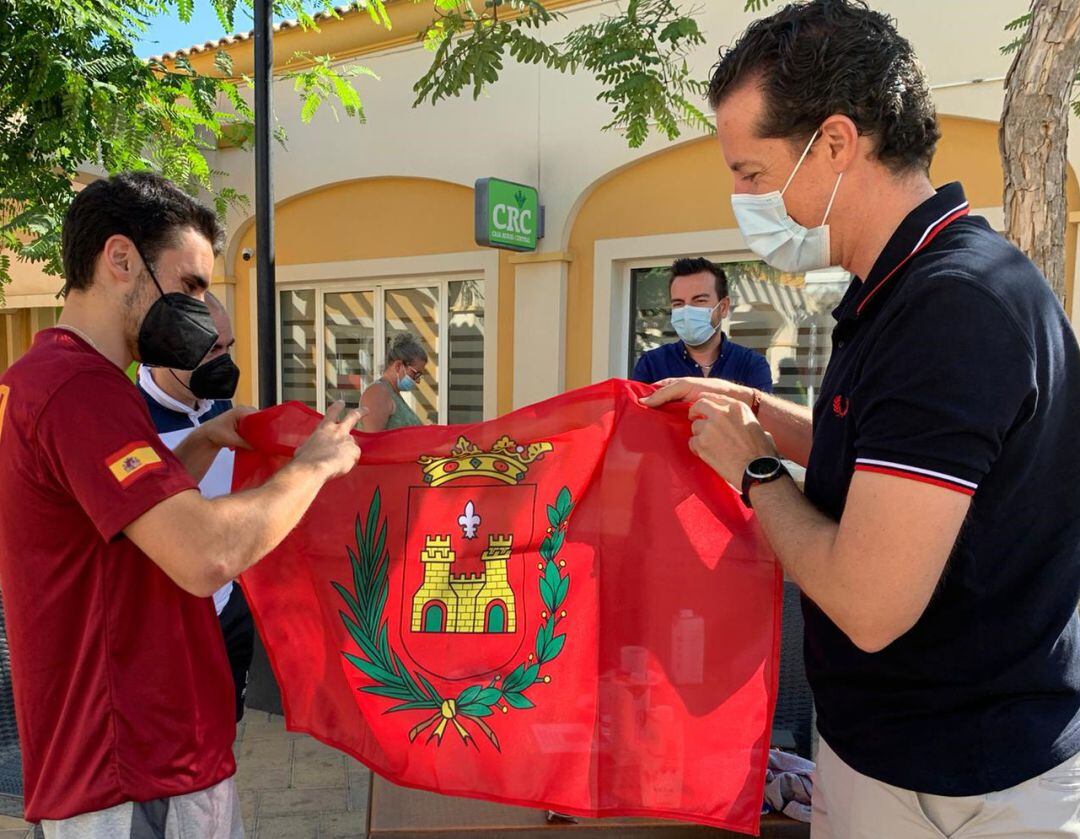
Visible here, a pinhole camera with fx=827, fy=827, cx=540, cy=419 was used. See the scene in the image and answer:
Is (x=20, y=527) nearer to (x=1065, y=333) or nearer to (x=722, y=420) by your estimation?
(x=722, y=420)

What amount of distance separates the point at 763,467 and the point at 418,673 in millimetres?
1113

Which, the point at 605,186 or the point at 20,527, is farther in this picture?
the point at 605,186

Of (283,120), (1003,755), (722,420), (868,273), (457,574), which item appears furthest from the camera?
(283,120)

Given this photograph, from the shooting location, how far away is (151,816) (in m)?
1.65

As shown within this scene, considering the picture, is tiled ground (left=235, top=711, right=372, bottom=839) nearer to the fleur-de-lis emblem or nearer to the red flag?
the red flag

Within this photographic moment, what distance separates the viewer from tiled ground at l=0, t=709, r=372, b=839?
3.64 metres

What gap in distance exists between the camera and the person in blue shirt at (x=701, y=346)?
13.5 ft

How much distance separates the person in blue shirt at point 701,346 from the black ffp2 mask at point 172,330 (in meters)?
2.60

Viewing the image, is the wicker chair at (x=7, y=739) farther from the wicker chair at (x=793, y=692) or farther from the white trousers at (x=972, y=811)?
the white trousers at (x=972, y=811)

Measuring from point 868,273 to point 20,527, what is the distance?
65.3 inches

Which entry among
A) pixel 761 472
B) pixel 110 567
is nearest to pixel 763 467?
pixel 761 472

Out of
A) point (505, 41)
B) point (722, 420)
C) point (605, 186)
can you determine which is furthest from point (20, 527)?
point (605, 186)

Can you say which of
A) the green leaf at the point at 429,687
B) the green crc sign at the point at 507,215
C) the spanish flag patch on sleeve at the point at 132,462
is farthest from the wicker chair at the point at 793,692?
the green crc sign at the point at 507,215

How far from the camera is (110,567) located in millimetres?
1608
